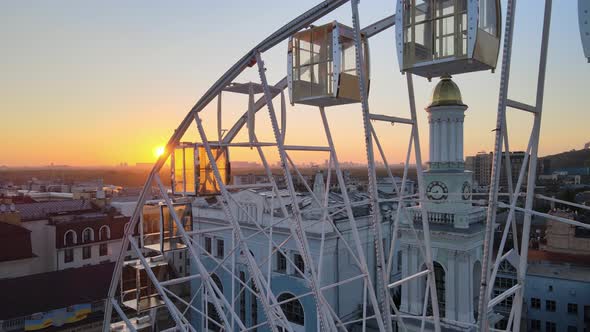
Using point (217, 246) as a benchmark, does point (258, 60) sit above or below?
above

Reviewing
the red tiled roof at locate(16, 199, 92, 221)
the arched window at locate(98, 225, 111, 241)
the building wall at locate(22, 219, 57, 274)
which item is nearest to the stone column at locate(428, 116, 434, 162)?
the arched window at locate(98, 225, 111, 241)

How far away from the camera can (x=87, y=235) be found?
133 ft

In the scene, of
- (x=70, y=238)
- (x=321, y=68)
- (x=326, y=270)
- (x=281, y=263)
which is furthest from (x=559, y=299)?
(x=70, y=238)

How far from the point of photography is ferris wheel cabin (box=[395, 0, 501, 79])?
24.5 feet

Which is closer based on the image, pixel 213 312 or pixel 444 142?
pixel 444 142

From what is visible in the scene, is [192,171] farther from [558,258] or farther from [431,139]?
[558,258]

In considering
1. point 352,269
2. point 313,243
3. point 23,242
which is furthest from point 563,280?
point 23,242

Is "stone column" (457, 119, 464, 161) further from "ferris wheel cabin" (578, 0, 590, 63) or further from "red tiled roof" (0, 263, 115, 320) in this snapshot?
"red tiled roof" (0, 263, 115, 320)

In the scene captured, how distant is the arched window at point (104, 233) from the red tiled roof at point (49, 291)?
22.5 ft

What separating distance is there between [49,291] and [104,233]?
1133 centimetres

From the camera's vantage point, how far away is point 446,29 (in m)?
7.69

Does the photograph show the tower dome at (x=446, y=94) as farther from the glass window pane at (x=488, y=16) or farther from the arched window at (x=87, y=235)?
the arched window at (x=87, y=235)

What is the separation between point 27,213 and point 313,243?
31.4m

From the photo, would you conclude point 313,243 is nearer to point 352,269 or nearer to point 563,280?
point 352,269
